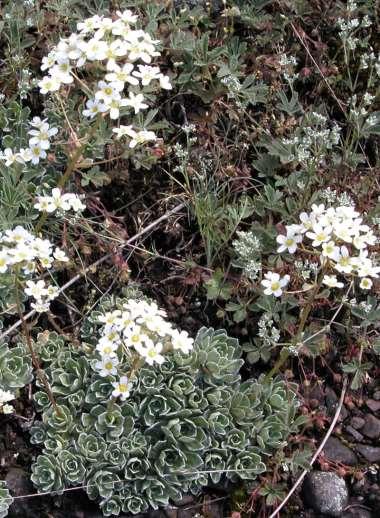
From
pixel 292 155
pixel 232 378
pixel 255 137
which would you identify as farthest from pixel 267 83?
pixel 232 378

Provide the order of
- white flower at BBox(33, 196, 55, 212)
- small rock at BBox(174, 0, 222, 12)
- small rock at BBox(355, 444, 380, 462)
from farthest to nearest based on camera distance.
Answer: small rock at BBox(174, 0, 222, 12) < small rock at BBox(355, 444, 380, 462) < white flower at BBox(33, 196, 55, 212)

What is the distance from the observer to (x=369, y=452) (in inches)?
146

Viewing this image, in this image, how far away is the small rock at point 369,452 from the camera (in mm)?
3689

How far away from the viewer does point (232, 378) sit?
138 inches

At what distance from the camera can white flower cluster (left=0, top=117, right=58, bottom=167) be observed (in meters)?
3.61

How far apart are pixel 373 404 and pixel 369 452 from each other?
24 cm

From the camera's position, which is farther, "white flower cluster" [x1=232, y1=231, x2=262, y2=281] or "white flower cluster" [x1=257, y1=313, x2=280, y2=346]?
"white flower cluster" [x1=232, y1=231, x2=262, y2=281]

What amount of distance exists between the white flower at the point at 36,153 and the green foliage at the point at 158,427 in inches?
32.4

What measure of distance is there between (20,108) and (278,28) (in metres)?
1.52

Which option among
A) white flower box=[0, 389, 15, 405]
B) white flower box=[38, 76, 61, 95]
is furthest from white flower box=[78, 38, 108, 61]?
white flower box=[0, 389, 15, 405]

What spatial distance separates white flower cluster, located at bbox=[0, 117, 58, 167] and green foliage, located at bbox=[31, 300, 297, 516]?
84 cm

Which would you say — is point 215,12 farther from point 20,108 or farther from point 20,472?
point 20,472

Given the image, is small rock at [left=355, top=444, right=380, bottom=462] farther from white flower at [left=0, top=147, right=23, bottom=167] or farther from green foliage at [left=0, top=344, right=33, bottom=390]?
white flower at [left=0, top=147, right=23, bottom=167]

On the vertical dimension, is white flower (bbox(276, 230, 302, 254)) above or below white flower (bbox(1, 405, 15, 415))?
above
